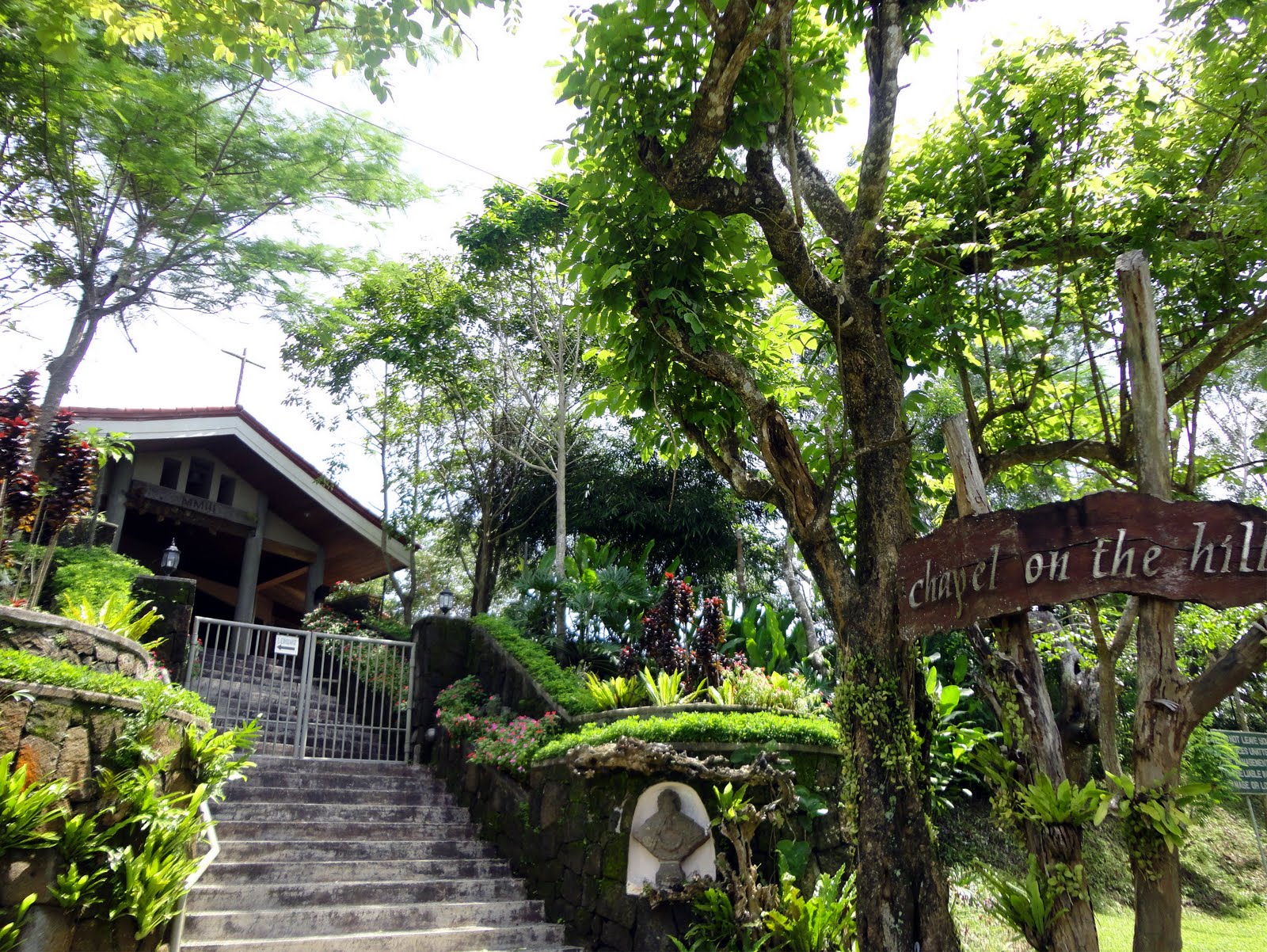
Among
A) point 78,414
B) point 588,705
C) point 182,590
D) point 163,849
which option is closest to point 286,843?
point 163,849

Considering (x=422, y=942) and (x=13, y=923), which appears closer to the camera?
(x=13, y=923)

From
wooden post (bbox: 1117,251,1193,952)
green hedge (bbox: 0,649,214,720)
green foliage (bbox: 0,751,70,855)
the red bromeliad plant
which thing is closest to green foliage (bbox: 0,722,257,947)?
green foliage (bbox: 0,751,70,855)

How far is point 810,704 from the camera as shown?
311 inches

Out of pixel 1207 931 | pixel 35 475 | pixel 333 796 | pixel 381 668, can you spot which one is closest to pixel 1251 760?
pixel 1207 931

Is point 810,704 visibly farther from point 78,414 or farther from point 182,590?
point 78,414

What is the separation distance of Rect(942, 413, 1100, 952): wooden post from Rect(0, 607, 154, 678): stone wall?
216 inches

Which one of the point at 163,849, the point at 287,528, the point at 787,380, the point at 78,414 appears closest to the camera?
the point at 163,849

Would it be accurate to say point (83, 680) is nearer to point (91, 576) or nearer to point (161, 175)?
point (91, 576)

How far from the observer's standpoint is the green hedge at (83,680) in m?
4.87

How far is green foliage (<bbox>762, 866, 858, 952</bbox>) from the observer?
214 inches

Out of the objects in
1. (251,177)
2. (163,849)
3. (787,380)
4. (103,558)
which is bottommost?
(163,849)

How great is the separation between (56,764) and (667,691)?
15.9 ft

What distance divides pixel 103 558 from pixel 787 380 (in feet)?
24.1

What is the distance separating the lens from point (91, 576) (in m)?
8.18
